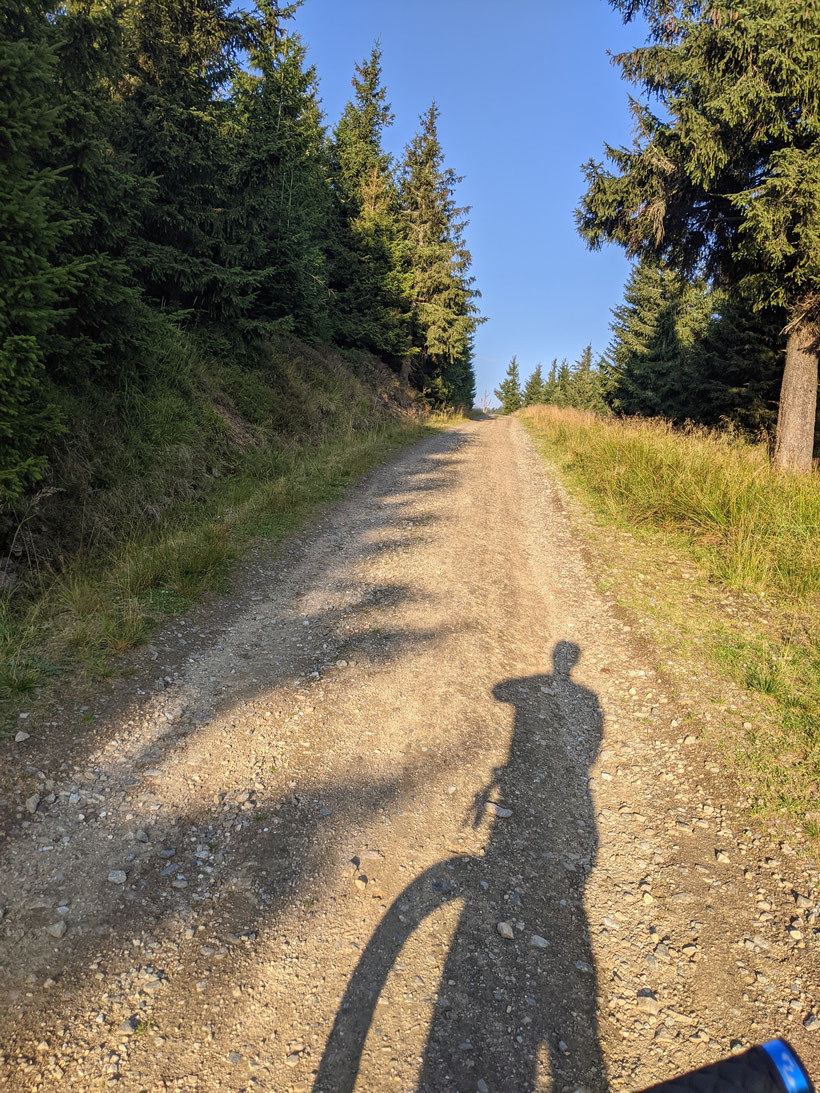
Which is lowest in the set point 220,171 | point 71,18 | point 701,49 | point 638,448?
point 638,448

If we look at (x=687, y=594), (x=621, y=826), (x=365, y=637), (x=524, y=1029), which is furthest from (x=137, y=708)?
(x=687, y=594)

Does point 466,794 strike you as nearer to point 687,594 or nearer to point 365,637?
point 365,637

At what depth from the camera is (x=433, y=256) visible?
25078 mm

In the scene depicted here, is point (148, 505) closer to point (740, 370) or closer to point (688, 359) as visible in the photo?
point (740, 370)

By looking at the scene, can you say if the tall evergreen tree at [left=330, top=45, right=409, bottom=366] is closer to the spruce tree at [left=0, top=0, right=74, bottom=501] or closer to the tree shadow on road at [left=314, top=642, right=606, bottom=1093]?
the spruce tree at [left=0, top=0, right=74, bottom=501]

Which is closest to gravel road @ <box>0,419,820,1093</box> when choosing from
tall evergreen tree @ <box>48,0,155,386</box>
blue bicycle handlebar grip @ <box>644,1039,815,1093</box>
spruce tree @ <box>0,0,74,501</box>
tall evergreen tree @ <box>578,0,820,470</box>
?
blue bicycle handlebar grip @ <box>644,1039,815,1093</box>

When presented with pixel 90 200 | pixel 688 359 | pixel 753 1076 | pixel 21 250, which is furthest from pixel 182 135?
pixel 688 359

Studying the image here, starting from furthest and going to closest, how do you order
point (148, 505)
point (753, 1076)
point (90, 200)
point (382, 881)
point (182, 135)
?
point (182, 135)
point (148, 505)
point (90, 200)
point (382, 881)
point (753, 1076)

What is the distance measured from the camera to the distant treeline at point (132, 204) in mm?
3906

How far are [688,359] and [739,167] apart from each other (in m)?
12.0

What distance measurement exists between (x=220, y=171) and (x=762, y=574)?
9.95 meters

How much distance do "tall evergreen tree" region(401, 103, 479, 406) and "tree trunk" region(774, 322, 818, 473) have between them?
1740 centimetres

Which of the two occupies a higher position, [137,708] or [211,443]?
[211,443]

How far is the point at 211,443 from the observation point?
8422 millimetres
